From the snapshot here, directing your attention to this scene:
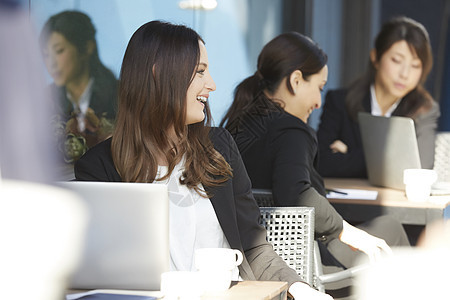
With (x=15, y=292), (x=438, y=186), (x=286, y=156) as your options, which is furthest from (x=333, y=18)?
(x=15, y=292)

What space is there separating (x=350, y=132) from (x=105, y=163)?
7.49ft

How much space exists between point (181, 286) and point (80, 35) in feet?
5.03

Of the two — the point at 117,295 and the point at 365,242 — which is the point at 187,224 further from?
the point at 365,242

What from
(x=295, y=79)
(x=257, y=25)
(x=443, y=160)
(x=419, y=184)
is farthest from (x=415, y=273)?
(x=257, y=25)

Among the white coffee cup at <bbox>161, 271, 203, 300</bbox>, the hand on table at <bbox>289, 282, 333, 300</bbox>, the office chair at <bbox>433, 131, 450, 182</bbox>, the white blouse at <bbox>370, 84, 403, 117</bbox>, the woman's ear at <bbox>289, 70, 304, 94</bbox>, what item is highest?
the woman's ear at <bbox>289, 70, 304, 94</bbox>

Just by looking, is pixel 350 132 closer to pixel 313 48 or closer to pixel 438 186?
pixel 438 186

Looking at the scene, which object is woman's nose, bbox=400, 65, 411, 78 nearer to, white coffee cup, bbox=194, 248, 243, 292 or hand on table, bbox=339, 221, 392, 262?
hand on table, bbox=339, 221, 392, 262

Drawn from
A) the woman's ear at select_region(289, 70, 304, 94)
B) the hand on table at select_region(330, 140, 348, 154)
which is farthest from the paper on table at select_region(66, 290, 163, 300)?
the hand on table at select_region(330, 140, 348, 154)

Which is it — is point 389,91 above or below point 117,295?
above

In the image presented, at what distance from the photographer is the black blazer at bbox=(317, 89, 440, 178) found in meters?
3.79

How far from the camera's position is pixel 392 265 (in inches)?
103

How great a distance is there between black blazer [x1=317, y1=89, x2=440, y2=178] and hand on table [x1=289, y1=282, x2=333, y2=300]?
1.97 m

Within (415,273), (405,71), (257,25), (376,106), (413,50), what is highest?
(257,25)

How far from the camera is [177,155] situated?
6.99 feet
